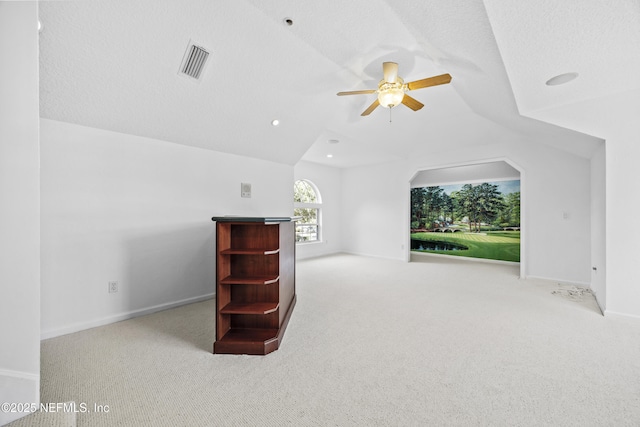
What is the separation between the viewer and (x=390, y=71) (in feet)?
9.09

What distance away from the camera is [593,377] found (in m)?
1.88

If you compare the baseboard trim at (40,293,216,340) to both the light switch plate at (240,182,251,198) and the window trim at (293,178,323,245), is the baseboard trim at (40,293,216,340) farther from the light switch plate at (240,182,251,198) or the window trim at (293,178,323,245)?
the window trim at (293,178,323,245)

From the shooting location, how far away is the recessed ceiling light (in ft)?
7.41

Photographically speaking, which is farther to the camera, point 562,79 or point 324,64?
point 324,64

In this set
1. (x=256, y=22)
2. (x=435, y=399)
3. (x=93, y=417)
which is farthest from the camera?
(x=256, y=22)

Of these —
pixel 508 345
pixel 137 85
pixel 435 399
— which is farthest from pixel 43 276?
pixel 508 345

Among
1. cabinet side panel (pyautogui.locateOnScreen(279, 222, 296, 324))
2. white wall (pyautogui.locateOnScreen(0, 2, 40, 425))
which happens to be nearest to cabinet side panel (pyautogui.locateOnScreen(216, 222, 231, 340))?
cabinet side panel (pyautogui.locateOnScreen(279, 222, 296, 324))

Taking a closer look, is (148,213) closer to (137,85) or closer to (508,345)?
(137,85)

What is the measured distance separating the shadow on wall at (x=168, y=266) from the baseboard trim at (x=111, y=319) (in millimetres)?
29

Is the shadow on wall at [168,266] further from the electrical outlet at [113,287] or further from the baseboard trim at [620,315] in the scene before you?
the baseboard trim at [620,315]

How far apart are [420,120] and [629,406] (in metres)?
4.02

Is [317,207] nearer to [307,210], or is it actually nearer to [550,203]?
[307,210]

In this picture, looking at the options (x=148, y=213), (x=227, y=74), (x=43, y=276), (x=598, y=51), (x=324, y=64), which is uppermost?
(x=324, y=64)

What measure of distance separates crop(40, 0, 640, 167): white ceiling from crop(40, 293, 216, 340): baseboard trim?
2.01 metres
